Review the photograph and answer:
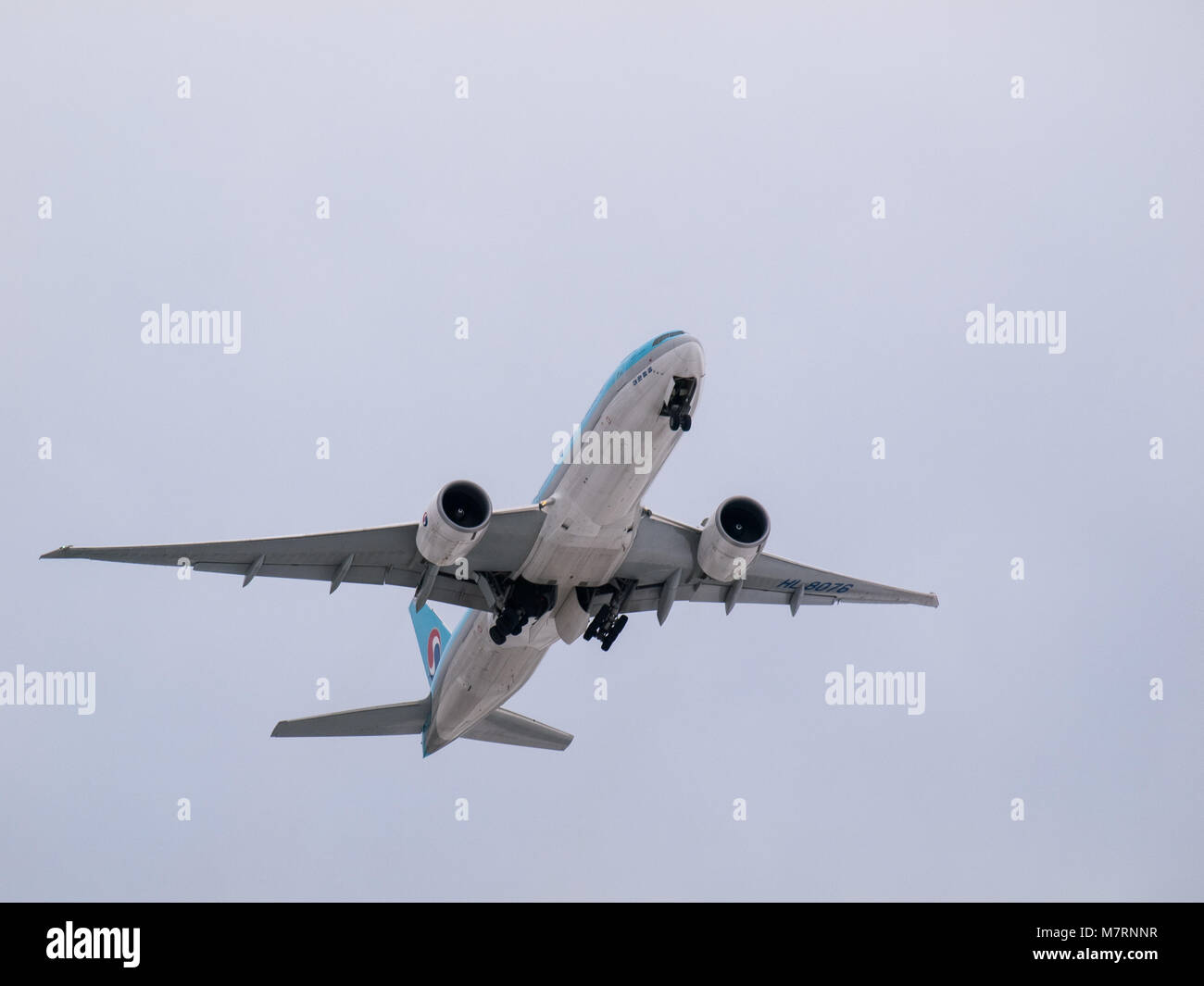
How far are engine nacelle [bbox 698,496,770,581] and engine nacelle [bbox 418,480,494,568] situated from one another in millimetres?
4655

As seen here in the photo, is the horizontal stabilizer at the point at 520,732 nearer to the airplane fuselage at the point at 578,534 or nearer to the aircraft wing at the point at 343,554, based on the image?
the airplane fuselage at the point at 578,534

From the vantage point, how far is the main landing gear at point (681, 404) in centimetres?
2311

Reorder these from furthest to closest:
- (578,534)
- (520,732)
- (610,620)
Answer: (520,732) → (610,620) → (578,534)

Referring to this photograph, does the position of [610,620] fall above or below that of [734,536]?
below


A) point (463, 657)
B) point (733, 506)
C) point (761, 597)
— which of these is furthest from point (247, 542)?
point (761, 597)

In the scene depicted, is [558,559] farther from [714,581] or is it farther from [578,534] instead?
[714,581]

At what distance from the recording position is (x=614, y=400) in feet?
78.2

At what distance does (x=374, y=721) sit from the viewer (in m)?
31.3

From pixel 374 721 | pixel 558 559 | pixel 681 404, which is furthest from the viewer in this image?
pixel 374 721

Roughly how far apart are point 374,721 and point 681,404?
12564 mm

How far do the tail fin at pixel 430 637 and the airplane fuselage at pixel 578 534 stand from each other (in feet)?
10.3

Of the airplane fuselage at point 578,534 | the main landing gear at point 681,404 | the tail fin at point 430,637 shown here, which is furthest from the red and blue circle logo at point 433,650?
the main landing gear at point 681,404

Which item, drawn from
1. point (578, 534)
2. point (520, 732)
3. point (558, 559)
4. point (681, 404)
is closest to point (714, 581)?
point (558, 559)
